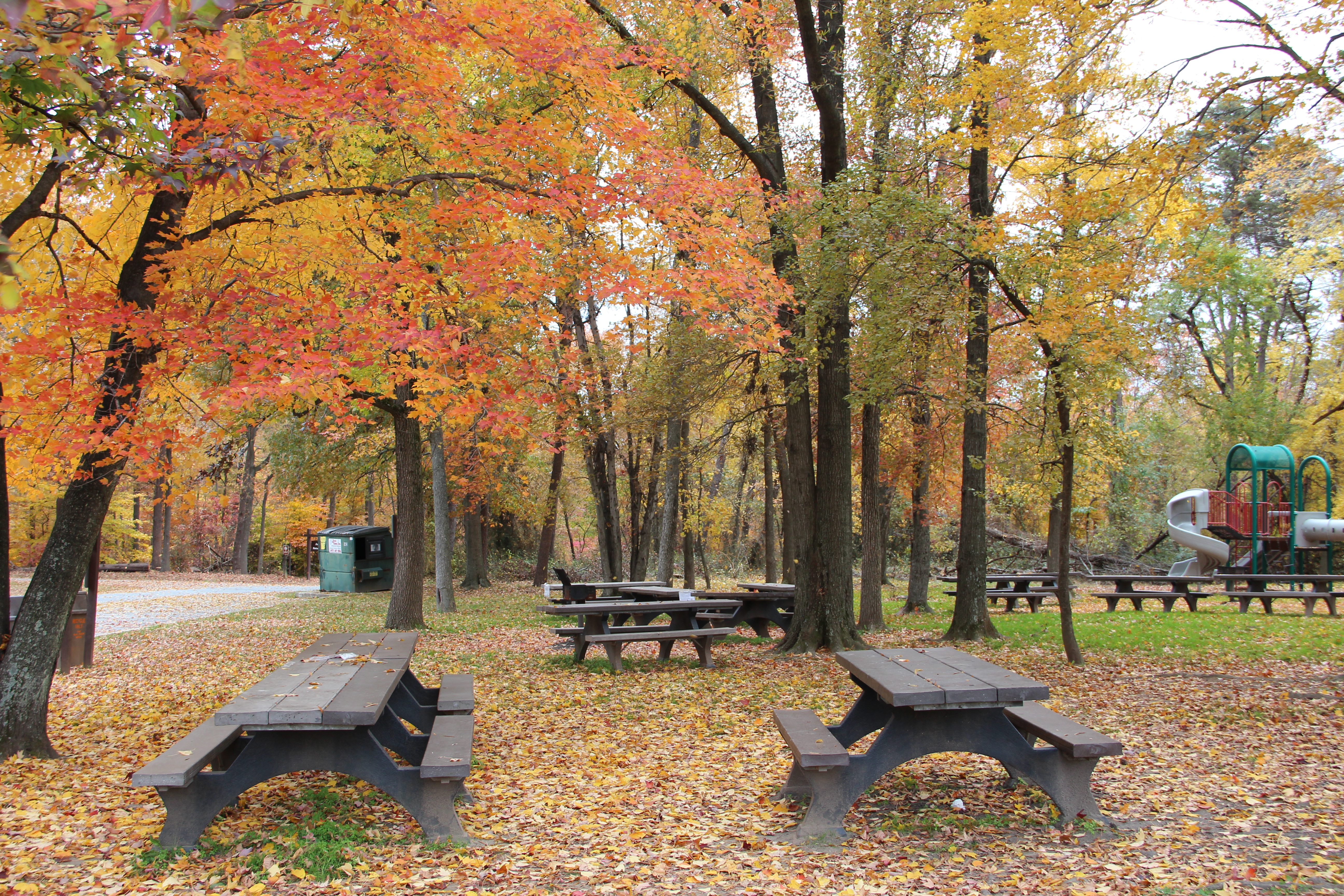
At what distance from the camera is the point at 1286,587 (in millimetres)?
18562

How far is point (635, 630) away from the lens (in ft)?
28.9

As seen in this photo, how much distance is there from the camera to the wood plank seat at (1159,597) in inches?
→ 517

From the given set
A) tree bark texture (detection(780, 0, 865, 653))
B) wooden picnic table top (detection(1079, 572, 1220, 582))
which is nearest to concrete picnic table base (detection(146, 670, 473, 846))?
tree bark texture (detection(780, 0, 865, 653))

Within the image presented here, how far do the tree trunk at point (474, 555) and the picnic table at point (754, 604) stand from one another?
39.1 ft

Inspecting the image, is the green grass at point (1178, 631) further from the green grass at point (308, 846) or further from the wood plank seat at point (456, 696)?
the green grass at point (308, 846)

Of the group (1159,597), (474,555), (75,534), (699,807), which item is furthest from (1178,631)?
(474,555)

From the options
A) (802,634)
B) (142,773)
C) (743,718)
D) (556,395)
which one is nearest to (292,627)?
(556,395)

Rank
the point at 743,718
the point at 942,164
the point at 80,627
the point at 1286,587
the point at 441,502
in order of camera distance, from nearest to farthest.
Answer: the point at 743,718 → the point at 80,627 → the point at 942,164 → the point at 441,502 → the point at 1286,587

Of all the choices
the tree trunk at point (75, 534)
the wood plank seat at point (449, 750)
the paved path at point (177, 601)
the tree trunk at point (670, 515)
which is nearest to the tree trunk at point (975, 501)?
the tree trunk at point (670, 515)

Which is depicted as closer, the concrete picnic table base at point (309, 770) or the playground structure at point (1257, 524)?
the concrete picnic table base at point (309, 770)

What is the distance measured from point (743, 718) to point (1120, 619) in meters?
8.97

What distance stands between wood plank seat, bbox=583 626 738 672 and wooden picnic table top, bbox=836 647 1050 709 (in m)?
3.62

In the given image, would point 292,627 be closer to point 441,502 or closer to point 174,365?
point 441,502

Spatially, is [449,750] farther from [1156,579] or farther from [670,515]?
[1156,579]
